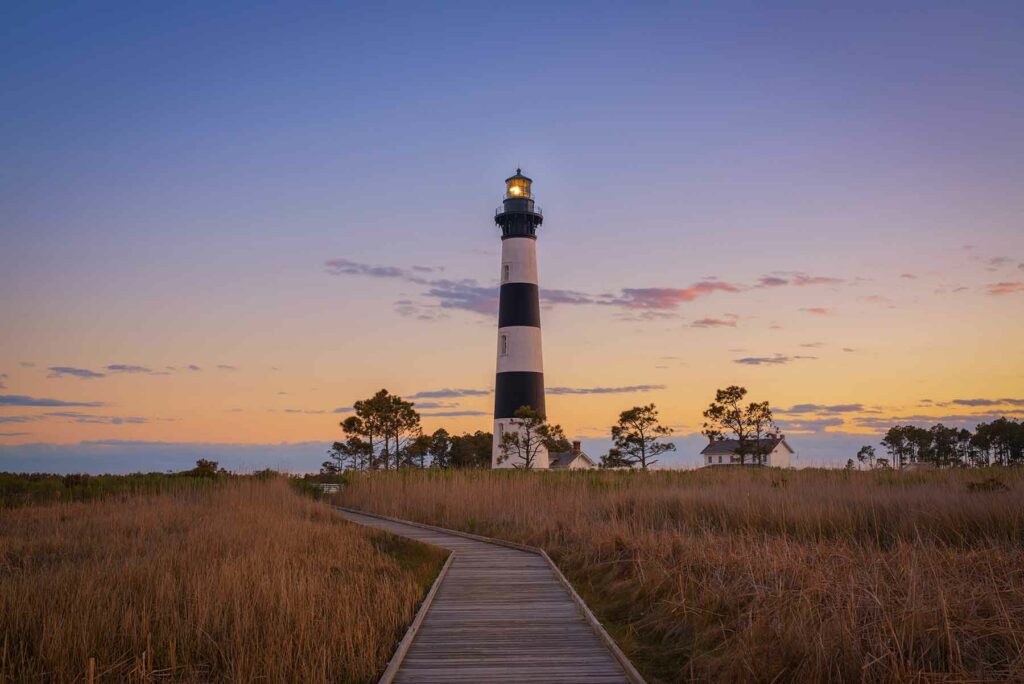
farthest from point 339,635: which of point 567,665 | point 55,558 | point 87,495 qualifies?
point 87,495

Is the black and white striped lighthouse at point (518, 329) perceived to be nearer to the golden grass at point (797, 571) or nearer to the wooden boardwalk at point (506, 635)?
the golden grass at point (797, 571)

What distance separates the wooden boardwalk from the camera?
5.90 metres

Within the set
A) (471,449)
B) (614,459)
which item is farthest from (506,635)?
(471,449)

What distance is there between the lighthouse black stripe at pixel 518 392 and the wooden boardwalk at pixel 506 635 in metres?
21.0

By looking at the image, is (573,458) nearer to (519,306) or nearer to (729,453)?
(729,453)

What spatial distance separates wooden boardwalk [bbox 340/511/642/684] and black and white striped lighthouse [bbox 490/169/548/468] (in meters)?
21.0

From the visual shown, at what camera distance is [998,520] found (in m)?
10.9

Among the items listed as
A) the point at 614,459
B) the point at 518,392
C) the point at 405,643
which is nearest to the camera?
the point at 405,643

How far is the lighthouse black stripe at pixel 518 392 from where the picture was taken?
106ft

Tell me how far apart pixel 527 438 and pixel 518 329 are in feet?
15.3

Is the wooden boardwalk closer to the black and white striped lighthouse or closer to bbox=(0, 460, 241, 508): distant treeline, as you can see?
bbox=(0, 460, 241, 508): distant treeline

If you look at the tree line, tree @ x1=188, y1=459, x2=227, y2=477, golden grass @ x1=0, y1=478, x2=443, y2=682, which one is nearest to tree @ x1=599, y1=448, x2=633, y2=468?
the tree line

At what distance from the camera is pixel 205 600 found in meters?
7.91

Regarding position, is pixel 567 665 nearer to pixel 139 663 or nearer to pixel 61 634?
pixel 139 663
